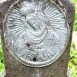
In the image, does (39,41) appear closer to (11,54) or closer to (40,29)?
(40,29)

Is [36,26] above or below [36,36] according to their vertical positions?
above

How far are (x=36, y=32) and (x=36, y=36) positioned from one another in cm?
4

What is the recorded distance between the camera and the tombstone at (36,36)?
280 cm

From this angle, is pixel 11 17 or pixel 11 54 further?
pixel 11 54

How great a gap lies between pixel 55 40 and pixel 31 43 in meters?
0.24

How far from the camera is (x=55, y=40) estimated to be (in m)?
2.96

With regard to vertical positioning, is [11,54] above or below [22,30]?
below

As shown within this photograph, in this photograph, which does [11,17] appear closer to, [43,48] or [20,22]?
[20,22]

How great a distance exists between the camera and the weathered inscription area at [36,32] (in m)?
2.81

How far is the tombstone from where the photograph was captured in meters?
2.80

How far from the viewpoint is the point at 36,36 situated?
2947mm

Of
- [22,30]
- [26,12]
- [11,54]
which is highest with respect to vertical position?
[26,12]

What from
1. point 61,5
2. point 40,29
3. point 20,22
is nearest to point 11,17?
point 20,22

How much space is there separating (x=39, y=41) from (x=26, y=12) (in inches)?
13.3
